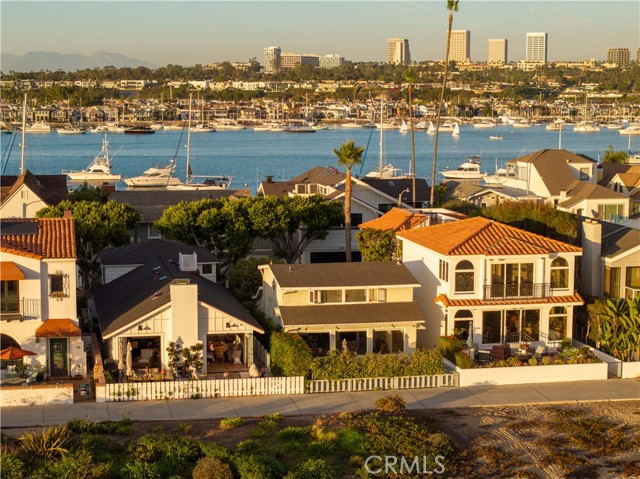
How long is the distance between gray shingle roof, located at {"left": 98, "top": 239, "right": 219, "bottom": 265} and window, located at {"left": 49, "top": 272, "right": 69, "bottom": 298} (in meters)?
8.12

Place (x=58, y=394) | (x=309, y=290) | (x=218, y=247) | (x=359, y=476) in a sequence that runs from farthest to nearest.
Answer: (x=218, y=247)
(x=309, y=290)
(x=58, y=394)
(x=359, y=476)

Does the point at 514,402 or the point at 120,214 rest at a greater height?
the point at 120,214

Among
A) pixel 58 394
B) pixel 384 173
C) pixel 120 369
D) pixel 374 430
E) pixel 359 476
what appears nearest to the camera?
pixel 359 476

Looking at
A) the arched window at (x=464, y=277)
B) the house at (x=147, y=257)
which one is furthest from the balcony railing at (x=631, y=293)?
the house at (x=147, y=257)

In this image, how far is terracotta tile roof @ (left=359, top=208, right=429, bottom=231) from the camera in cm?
4372

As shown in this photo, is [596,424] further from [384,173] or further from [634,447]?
[384,173]

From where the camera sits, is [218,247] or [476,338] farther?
[218,247]

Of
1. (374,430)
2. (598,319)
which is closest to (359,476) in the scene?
(374,430)

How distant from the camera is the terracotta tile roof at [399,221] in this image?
43.7 metres

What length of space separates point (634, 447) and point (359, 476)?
23.9ft

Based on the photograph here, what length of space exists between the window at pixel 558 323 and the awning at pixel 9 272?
1648 cm

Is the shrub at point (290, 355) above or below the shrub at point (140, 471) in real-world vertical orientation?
above

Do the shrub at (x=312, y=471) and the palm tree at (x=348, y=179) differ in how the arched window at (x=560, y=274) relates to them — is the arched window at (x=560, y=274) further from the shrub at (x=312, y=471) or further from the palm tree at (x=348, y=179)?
the shrub at (x=312, y=471)

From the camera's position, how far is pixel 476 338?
1379 inches
